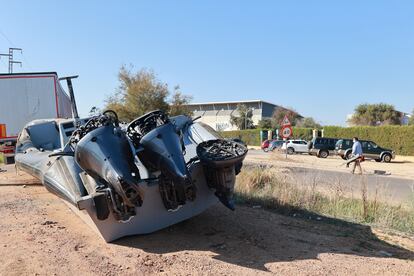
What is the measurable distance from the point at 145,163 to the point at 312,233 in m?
2.72

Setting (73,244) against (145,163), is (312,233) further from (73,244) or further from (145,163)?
(73,244)

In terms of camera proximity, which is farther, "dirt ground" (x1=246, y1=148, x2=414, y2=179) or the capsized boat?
"dirt ground" (x1=246, y1=148, x2=414, y2=179)

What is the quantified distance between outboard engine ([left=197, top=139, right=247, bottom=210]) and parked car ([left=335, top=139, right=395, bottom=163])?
32602 millimetres

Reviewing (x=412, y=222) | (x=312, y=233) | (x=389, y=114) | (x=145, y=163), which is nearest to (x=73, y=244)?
(x=145, y=163)

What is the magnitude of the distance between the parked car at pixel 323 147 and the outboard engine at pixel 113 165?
3720 centimetres

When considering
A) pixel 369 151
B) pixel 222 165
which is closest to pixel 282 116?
pixel 369 151

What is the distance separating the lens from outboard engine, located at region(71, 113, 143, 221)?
15.6ft

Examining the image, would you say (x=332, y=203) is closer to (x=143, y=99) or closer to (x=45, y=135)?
(x=45, y=135)

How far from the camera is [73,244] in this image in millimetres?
5602

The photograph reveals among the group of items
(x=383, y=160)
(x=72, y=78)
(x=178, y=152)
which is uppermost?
(x=72, y=78)

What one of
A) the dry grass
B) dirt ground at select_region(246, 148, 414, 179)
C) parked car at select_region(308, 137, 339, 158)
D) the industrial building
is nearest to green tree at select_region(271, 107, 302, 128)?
the industrial building

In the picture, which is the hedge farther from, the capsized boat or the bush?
the capsized boat

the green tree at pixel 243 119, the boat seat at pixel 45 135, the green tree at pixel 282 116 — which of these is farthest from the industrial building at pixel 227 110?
the boat seat at pixel 45 135

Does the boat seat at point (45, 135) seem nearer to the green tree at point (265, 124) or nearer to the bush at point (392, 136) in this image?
the bush at point (392, 136)
